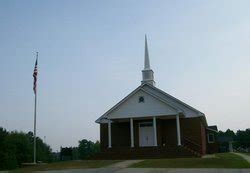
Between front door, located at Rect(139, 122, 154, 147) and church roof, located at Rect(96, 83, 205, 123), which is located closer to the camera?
church roof, located at Rect(96, 83, 205, 123)

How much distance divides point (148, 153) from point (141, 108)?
15.0 feet

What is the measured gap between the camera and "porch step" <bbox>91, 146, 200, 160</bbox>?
30594 mm

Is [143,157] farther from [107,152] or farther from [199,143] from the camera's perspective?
[199,143]

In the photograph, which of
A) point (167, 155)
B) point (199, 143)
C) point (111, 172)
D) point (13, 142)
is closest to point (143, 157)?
point (167, 155)

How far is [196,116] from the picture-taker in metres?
35.3

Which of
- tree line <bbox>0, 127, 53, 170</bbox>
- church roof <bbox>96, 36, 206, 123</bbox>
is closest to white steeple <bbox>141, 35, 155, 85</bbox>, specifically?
church roof <bbox>96, 36, 206, 123</bbox>

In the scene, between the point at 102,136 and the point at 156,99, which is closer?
the point at 156,99

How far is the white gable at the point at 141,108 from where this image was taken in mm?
33625

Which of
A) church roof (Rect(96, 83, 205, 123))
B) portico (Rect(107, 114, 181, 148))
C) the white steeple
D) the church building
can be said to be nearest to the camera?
the church building

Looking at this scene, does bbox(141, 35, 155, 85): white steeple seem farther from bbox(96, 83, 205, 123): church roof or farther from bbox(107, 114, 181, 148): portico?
bbox(107, 114, 181, 148): portico

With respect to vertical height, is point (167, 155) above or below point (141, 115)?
below

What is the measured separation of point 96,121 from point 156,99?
23.0 feet

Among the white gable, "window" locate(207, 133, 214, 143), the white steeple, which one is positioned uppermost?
the white steeple

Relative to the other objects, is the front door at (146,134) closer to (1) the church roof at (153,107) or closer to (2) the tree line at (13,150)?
(1) the church roof at (153,107)
